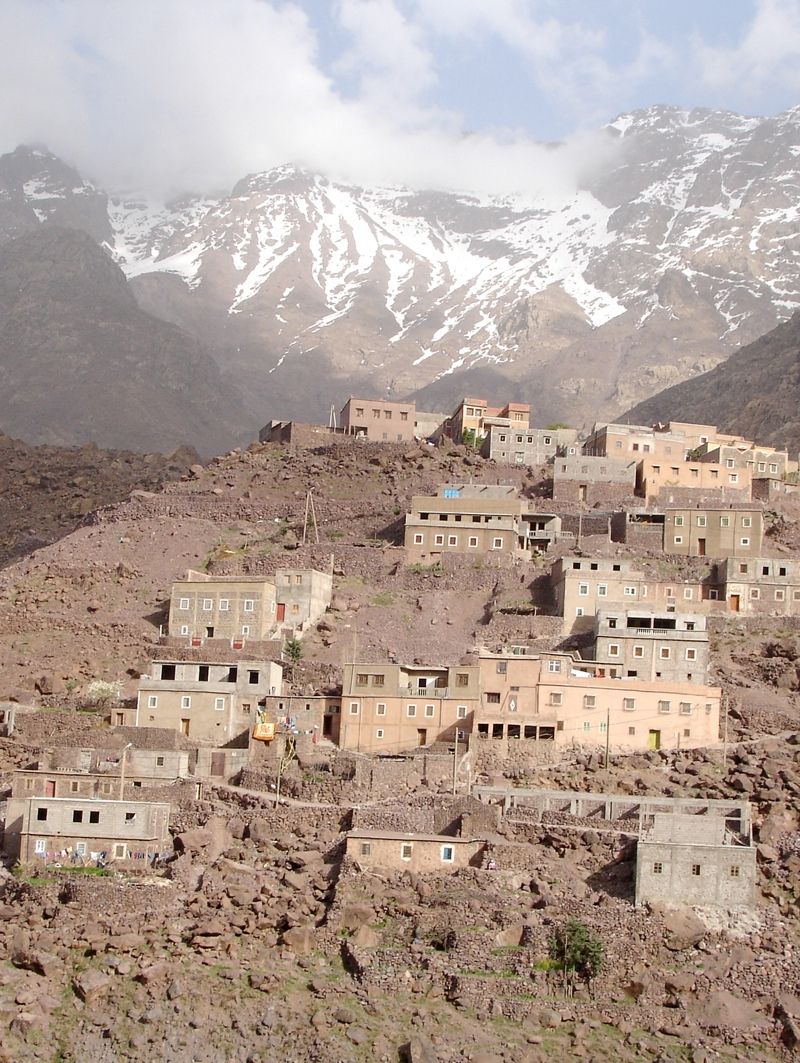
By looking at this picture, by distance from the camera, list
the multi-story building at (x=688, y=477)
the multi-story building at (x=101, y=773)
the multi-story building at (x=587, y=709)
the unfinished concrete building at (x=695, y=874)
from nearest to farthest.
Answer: the unfinished concrete building at (x=695, y=874), the multi-story building at (x=101, y=773), the multi-story building at (x=587, y=709), the multi-story building at (x=688, y=477)

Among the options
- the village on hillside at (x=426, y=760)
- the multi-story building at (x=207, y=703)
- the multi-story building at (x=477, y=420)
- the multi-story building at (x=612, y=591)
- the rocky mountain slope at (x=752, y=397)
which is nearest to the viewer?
the village on hillside at (x=426, y=760)

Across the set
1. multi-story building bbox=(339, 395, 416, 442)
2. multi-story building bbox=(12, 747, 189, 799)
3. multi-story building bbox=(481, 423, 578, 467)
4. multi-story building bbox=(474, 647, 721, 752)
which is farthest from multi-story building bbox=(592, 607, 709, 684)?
multi-story building bbox=(339, 395, 416, 442)

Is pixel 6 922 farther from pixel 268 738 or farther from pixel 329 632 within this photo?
pixel 329 632

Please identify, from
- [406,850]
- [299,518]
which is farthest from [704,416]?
[406,850]

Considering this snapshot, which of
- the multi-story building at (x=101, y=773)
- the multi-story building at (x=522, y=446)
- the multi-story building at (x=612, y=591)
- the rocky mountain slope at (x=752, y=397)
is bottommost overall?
the multi-story building at (x=101, y=773)

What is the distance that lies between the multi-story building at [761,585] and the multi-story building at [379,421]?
112ft

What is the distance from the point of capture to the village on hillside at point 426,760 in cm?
5344

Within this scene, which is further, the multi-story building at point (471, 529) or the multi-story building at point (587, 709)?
the multi-story building at point (471, 529)

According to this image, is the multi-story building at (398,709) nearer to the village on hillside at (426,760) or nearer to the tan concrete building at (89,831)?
the village on hillside at (426,760)

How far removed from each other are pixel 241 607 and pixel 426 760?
1936 centimetres

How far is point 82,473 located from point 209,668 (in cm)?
5597

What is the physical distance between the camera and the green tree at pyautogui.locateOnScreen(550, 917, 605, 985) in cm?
5372

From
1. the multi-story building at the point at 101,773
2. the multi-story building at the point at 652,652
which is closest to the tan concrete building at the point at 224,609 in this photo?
the multi-story building at the point at 101,773

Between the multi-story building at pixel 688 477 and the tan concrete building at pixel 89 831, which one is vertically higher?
the multi-story building at pixel 688 477
